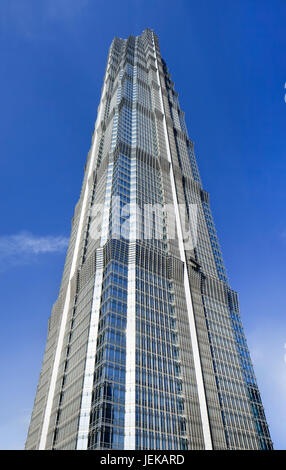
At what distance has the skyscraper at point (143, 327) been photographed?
74.6m

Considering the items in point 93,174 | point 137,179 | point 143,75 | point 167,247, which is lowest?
point 167,247

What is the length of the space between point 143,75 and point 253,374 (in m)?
148

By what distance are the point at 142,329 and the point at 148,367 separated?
29.2ft

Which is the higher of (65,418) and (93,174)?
(93,174)

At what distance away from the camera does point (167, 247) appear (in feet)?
361

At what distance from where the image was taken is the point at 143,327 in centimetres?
8669

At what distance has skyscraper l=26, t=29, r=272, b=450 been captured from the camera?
7462 centimetres

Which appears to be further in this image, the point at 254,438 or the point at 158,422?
the point at 254,438

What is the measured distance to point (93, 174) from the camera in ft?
450

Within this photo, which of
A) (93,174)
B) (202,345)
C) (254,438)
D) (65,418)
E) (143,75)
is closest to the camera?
(65,418)
